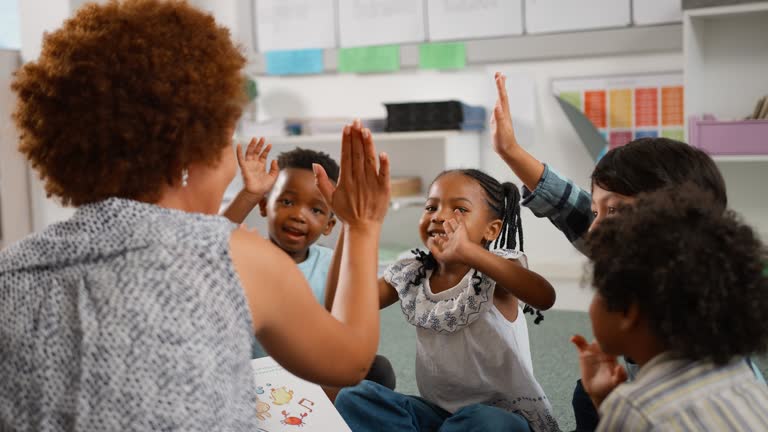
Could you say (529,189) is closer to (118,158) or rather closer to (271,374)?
(271,374)

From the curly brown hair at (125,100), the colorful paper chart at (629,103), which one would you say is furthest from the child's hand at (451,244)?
the colorful paper chart at (629,103)

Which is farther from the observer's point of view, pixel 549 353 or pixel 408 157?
pixel 408 157

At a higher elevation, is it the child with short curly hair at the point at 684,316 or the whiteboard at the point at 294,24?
the whiteboard at the point at 294,24

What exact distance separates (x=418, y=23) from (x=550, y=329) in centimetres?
159

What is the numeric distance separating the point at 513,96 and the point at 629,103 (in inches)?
20.1

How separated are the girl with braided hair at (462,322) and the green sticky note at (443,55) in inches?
81.1

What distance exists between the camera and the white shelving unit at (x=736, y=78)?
10.1ft

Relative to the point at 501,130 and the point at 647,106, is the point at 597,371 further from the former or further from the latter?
the point at 647,106

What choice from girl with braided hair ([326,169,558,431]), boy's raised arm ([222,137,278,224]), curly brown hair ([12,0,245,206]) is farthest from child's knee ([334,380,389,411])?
curly brown hair ([12,0,245,206])

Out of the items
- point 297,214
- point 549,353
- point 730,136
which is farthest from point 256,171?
point 730,136

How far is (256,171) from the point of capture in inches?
66.2

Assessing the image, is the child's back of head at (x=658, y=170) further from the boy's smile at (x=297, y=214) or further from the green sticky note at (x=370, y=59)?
the green sticky note at (x=370, y=59)

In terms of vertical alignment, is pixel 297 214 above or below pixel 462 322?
above

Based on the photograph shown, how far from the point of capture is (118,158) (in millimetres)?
928
